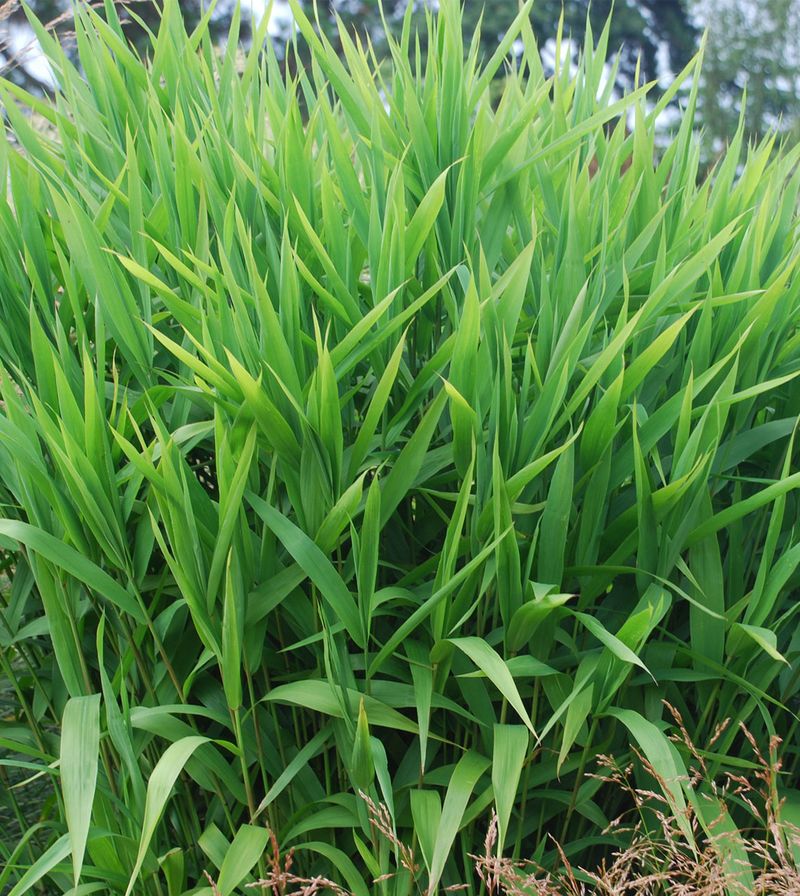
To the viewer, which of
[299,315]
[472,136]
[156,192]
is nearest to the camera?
[299,315]

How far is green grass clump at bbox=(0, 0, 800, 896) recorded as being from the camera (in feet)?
3.01

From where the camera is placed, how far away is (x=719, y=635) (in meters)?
1.01

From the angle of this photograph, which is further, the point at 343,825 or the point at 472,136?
the point at 472,136

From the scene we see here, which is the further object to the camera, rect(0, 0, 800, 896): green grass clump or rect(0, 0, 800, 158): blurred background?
rect(0, 0, 800, 158): blurred background

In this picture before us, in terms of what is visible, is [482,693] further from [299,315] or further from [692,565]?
[299,315]

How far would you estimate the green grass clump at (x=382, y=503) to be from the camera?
0.92 m

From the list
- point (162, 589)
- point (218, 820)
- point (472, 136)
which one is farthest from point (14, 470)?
point (472, 136)

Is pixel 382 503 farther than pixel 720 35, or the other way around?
pixel 720 35

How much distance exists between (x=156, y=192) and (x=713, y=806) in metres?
0.99

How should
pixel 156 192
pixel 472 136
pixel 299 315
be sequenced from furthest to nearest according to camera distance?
1. pixel 156 192
2. pixel 472 136
3. pixel 299 315

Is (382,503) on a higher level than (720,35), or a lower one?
lower

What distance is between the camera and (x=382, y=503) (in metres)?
0.99

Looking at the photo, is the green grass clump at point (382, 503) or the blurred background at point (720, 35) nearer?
the green grass clump at point (382, 503)

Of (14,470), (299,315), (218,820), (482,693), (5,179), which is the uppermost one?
(5,179)
